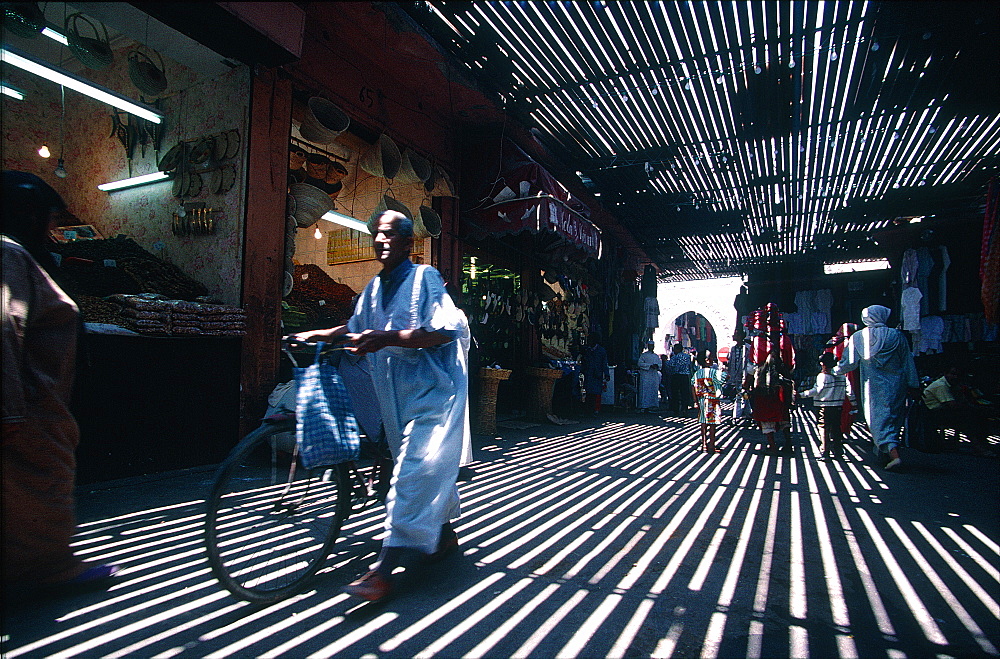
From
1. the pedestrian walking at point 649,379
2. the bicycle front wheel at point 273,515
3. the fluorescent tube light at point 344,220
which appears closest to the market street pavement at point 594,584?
the bicycle front wheel at point 273,515

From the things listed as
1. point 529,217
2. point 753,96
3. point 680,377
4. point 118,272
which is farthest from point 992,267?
point 118,272

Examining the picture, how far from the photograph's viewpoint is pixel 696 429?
10.2m

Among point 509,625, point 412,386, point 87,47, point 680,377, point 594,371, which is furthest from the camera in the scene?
point 680,377

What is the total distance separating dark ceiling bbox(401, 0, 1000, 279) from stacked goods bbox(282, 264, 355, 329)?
3.47 metres

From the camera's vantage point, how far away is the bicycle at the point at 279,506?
7.12 ft

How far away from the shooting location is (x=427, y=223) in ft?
24.4

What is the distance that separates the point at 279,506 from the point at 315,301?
4.58 meters

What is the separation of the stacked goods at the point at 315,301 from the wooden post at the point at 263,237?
0.78 metres

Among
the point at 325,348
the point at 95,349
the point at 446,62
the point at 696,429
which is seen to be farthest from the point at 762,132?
the point at 95,349

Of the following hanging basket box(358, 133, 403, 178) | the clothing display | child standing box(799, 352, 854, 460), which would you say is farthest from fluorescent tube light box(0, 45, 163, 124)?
the clothing display

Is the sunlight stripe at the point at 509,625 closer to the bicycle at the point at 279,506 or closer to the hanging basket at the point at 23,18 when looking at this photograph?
the bicycle at the point at 279,506

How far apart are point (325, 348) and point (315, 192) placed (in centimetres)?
385

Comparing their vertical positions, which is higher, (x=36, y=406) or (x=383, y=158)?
(x=383, y=158)

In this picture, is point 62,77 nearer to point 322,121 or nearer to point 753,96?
point 322,121
